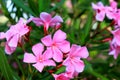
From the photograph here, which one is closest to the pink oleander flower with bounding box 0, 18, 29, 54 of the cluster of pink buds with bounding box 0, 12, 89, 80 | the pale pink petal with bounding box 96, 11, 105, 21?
the cluster of pink buds with bounding box 0, 12, 89, 80

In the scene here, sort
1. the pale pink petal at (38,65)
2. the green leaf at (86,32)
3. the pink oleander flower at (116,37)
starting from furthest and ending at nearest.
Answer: the green leaf at (86,32)
the pink oleander flower at (116,37)
the pale pink petal at (38,65)

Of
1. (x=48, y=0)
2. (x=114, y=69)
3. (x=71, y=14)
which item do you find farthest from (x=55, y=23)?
(x=71, y=14)

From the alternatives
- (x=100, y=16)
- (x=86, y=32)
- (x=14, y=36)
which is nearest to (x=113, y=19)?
(x=100, y=16)

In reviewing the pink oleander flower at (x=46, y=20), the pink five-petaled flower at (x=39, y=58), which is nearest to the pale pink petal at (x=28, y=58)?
the pink five-petaled flower at (x=39, y=58)

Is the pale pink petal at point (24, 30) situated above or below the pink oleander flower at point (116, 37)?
above

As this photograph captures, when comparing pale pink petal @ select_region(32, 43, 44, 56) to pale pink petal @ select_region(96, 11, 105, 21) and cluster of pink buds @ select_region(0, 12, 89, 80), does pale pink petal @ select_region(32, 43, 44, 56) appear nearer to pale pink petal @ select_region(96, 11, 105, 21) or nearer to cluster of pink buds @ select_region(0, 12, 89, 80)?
cluster of pink buds @ select_region(0, 12, 89, 80)

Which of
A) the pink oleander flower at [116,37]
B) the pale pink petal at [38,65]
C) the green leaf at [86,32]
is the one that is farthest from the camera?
the green leaf at [86,32]

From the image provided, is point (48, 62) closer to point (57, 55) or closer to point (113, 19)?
point (57, 55)

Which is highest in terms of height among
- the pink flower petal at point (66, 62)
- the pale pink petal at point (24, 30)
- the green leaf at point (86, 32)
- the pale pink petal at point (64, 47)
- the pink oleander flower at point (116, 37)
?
the pale pink petal at point (24, 30)

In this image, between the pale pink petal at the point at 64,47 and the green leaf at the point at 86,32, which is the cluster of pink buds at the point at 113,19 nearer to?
the green leaf at the point at 86,32
